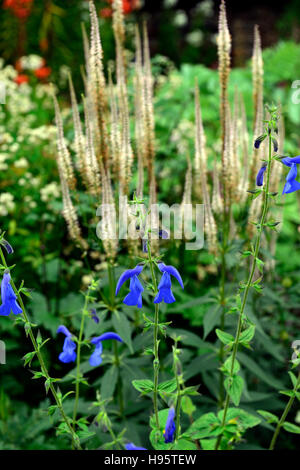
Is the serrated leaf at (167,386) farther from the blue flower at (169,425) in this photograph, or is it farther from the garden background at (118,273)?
the garden background at (118,273)

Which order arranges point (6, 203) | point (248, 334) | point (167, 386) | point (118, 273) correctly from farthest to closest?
point (6, 203) → point (118, 273) → point (248, 334) → point (167, 386)

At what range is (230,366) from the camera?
6.89 feet

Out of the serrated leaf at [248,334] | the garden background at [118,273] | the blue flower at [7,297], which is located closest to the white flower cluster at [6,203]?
the garden background at [118,273]

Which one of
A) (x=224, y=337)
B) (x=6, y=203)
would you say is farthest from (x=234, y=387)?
(x=6, y=203)

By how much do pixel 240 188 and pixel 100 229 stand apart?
77 centimetres

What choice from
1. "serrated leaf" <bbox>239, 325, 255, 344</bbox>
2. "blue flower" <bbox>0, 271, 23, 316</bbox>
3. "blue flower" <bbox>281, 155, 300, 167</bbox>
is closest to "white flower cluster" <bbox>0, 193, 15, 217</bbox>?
"blue flower" <bbox>0, 271, 23, 316</bbox>

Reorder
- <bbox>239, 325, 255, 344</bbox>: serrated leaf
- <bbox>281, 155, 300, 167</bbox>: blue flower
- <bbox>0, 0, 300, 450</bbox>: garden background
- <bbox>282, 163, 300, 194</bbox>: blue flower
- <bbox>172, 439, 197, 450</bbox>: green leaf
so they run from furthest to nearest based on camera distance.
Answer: <bbox>0, 0, 300, 450</bbox>: garden background < <bbox>172, 439, 197, 450</bbox>: green leaf < <bbox>239, 325, 255, 344</bbox>: serrated leaf < <bbox>281, 155, 300, 167</bbox>: blue flower < <bbox>282, 163, 300, 194</bbox>: blue flower

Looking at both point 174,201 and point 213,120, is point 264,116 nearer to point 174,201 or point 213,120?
point 174,201

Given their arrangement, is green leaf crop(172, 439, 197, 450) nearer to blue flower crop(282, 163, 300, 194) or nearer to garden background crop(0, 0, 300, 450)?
garden background crop(0, 0, 300, 450)

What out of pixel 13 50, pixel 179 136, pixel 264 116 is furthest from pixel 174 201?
pixel 13 50

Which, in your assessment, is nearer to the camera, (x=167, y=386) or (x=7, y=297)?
(x=7, y=297)

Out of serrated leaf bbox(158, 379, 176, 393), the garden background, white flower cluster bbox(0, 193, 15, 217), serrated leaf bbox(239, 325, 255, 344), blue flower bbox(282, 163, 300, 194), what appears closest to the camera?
blue flower bbox(282, 163, 300, 194)

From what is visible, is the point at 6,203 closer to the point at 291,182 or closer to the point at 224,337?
the point at 224,337

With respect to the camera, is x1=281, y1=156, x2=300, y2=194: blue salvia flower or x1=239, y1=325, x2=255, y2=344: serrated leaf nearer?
x1=281, y1=156, x2=300, y2=194: blue salvia flower
